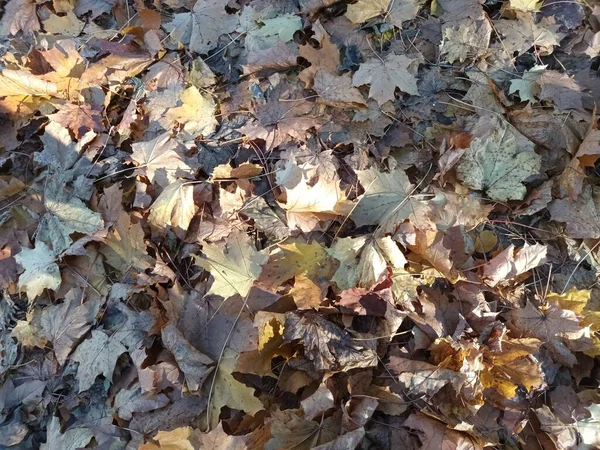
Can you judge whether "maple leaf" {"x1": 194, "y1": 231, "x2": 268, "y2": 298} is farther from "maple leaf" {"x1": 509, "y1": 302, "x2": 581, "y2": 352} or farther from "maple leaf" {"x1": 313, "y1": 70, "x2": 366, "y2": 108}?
"maple leaf" {"x1": 509, "y1": 302, "x2": 581, "y2": 352}

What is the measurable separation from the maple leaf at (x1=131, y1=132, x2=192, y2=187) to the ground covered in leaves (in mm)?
12

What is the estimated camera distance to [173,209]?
2.10 m

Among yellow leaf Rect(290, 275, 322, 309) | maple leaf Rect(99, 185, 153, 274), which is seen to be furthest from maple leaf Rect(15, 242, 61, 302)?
yellow leaf Rect(290, 275, 322, 309)

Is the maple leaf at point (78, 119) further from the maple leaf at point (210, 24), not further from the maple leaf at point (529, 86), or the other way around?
the maple leaf at point (529, 86)

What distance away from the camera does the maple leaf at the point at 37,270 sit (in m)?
2.13

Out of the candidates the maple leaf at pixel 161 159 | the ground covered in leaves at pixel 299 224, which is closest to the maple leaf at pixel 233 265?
the ground covered in leaves at pixel 299 224

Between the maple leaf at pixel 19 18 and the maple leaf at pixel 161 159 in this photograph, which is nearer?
the maple leaf at pixel 161 159

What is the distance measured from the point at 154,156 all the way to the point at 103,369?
0.98 metres

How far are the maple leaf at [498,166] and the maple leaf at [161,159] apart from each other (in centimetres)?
129

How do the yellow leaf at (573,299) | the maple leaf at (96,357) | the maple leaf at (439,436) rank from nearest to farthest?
the maple leaf at (439,436)
the yellow leaf at (573,299)
the maple leaf at (96,357)

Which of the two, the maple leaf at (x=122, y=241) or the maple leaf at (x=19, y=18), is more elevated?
the maple leaf at (x=19, y=18)

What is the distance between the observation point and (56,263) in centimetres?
218

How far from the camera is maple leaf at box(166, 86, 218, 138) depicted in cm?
235

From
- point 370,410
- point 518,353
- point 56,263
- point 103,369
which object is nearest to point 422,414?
point 370,410
